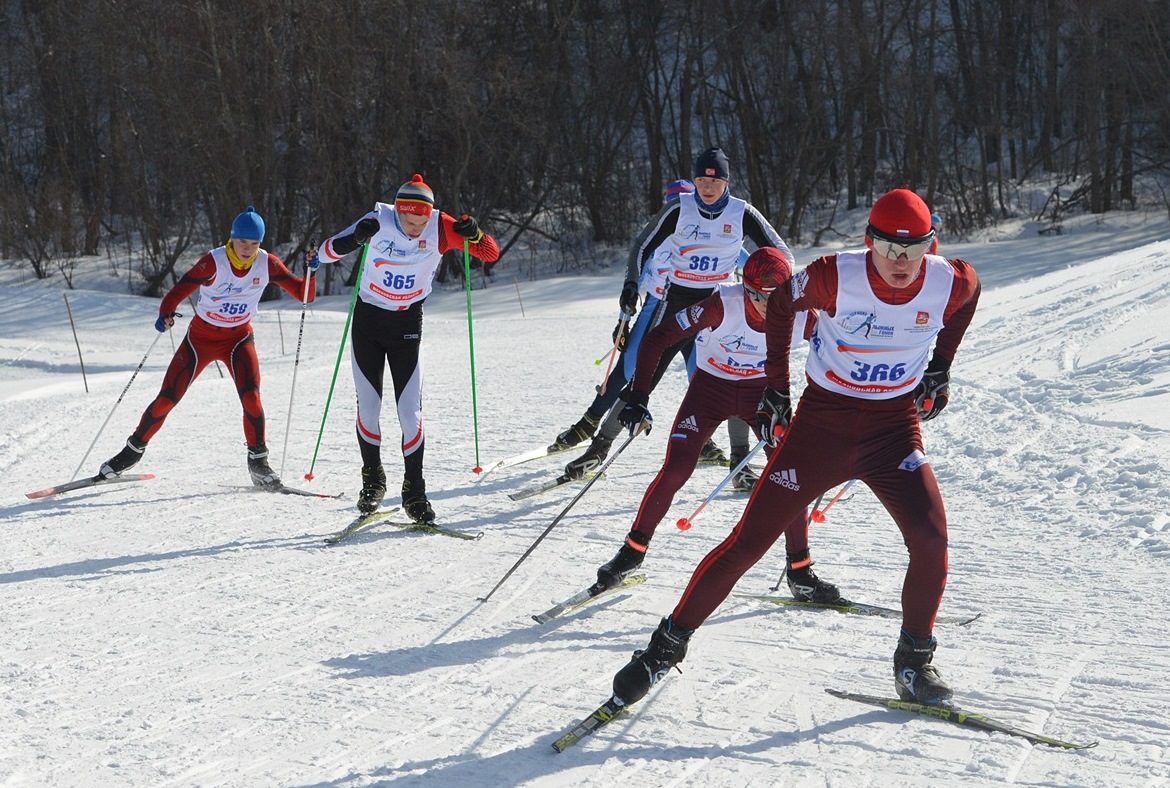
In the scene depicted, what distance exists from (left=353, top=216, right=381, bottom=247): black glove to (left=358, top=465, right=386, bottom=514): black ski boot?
4.11 feet

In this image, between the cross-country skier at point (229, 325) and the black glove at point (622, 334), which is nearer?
the cross-country skier at point (229, 325)

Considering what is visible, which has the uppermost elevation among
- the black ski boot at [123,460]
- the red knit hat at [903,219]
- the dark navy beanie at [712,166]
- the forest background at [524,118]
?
the forest background at [524,118]

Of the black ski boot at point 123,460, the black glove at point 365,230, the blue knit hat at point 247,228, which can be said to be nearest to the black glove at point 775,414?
the black glove at point 365,230

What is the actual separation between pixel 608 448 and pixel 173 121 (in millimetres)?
19935

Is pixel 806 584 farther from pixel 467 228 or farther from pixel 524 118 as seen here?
pixel 524 118

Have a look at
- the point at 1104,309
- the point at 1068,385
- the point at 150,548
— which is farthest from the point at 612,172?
the point at 150,548

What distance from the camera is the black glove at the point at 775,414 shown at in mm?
3758

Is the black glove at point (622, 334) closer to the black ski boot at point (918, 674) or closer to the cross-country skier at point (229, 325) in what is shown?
the cross-country skier at point (229, 325)

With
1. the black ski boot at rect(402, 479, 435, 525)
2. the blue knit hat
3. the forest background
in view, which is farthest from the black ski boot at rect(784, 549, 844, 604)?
the forest background

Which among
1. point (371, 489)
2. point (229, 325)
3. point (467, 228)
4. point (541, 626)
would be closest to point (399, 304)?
Answer: point (467, 228)

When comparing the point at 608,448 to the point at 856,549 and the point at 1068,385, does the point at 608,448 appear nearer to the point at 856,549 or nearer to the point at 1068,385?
the point at 856,549

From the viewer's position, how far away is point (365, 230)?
19.7 feet

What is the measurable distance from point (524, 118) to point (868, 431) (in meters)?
24.1

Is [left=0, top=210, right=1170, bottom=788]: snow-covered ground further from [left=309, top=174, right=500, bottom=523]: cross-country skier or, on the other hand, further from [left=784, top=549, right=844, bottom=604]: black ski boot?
[left=309, top=174, right=500, bottom=523]: cross-country skier
